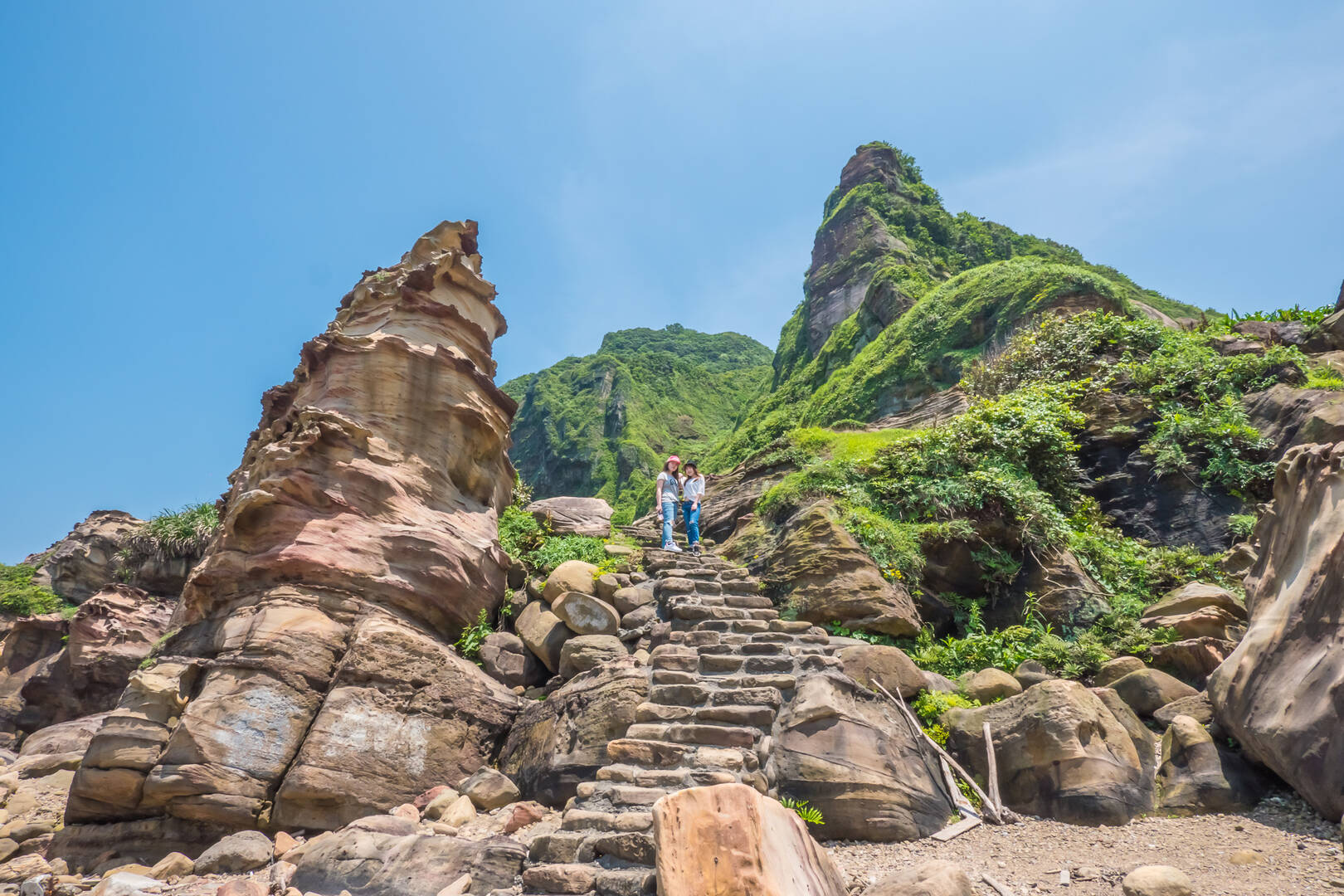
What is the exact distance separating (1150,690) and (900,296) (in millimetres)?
27034

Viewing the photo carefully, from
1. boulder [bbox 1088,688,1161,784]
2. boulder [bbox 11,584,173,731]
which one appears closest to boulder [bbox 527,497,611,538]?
boulder [bbox 11,584,173,731]

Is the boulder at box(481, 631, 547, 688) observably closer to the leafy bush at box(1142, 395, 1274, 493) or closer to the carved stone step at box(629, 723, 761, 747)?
the carved stone step at box(629, 723, 761, 747)

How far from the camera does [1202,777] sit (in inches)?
223

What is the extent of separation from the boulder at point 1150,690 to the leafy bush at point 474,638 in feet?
27.5

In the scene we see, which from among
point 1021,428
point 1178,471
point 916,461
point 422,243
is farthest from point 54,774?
point 1178,471

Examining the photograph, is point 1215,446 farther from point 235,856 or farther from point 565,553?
point 235,856

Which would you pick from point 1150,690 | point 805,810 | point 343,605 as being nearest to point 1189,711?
point 1150,690

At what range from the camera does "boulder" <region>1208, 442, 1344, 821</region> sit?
4961 millimetres

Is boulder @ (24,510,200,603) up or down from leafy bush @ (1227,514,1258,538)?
up

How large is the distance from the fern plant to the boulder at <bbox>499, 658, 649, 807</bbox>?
5.97 feet

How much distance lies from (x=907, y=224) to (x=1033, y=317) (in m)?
25.1

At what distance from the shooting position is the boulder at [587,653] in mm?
8375

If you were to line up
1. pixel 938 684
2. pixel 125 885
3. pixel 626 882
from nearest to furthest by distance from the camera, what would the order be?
pixel 626 882 → pixel 125 885 → pixel 938 684

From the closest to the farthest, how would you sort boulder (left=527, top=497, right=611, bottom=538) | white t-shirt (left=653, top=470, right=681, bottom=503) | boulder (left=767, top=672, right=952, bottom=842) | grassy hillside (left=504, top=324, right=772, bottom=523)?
boulder (left=767, top=672, right=952, bottom=842) → white t-shirt (left=653, top=470, right=681, bottom=503) → boulder (left=527, top=497, right=611, bottom=538) → grassy hillside (left=504, top=324, right=772, bottom=523)
